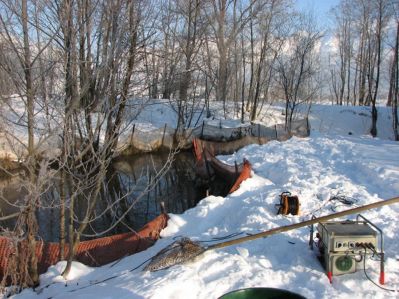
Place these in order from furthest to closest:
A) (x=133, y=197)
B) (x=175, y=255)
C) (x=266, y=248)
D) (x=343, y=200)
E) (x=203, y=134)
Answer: (x=203, y=134) → (x=133, y=197) → (x=343, y=200) → (x=266, y=248) → (x=175, y=255)

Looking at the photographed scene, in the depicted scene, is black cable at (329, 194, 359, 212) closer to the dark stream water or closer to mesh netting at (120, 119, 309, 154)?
the dark stream water

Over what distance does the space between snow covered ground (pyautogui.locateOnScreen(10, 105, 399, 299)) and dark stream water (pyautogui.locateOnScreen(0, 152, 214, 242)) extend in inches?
56.2

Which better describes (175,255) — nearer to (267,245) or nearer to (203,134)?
(267,245)

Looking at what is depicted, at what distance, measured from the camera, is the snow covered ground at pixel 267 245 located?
16.5 ft

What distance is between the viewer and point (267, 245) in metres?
6.39

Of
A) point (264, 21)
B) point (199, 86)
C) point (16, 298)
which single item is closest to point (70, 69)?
point (16, 298)

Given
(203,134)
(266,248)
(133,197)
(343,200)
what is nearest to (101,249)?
(266,248)

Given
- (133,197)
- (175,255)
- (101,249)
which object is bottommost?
(133,197)

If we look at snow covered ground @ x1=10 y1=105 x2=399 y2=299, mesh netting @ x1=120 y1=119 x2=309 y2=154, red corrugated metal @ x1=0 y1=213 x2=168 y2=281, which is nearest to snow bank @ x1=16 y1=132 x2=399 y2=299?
snow covered ground @ x1=10 y1=105 x2=399 y2=299

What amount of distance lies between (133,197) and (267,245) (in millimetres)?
8630

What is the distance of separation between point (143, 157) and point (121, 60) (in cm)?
1606

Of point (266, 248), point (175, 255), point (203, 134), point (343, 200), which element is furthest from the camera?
point (203, 134)

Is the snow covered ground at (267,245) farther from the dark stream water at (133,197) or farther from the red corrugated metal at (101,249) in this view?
the dark stream water at (133,197)

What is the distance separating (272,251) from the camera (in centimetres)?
618
